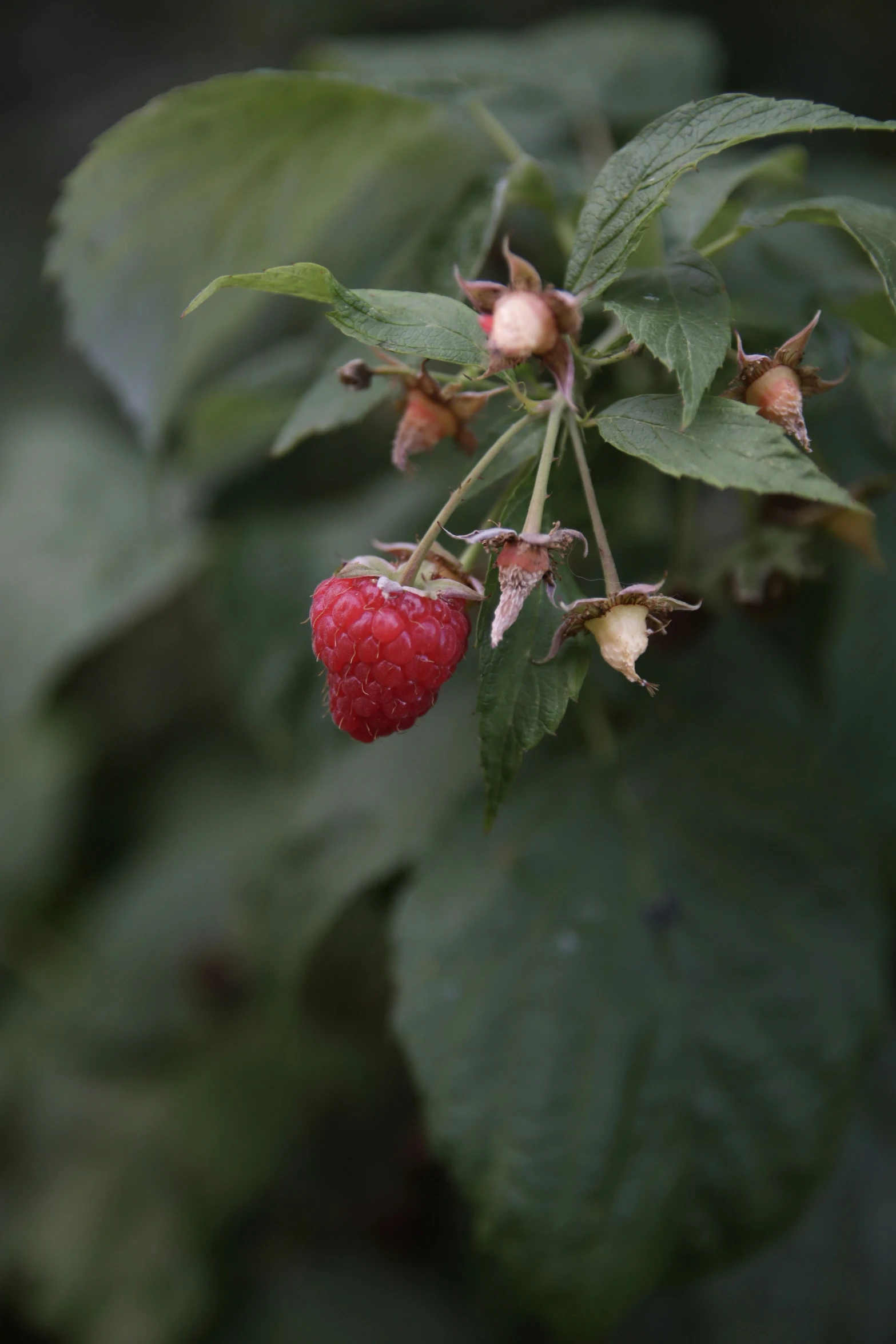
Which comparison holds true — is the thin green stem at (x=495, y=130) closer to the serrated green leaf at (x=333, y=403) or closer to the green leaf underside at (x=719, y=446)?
the serrated green leaf at (x=333, y=403)

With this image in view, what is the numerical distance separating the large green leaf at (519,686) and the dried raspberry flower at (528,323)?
7 centimetres

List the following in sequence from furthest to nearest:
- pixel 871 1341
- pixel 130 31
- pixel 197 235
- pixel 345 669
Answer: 1. pixel 130 31
2. pixel 871 1341
3. pixel 197 235
4. pixel 345 669

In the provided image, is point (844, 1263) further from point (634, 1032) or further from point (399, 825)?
point (399, 825)

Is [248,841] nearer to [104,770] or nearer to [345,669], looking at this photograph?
[104,770]

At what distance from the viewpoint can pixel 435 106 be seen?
81 cm

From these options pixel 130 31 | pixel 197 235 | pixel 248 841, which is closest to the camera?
pixel 197 235

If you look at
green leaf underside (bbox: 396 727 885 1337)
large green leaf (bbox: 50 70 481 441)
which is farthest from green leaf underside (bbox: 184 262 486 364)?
green leaf underside (bbox: 396 727 885 1337)

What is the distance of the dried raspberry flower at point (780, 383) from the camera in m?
0.50

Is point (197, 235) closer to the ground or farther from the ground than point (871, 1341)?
farther from the ground

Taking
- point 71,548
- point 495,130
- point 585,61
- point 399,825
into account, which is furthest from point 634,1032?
point 585,61

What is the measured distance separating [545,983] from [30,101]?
257 centimetres

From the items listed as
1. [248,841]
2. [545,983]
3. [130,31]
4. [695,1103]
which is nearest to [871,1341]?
[695,1103]

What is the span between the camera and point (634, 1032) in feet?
2.64

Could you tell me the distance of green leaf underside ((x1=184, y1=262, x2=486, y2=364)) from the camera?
479 millimetres
